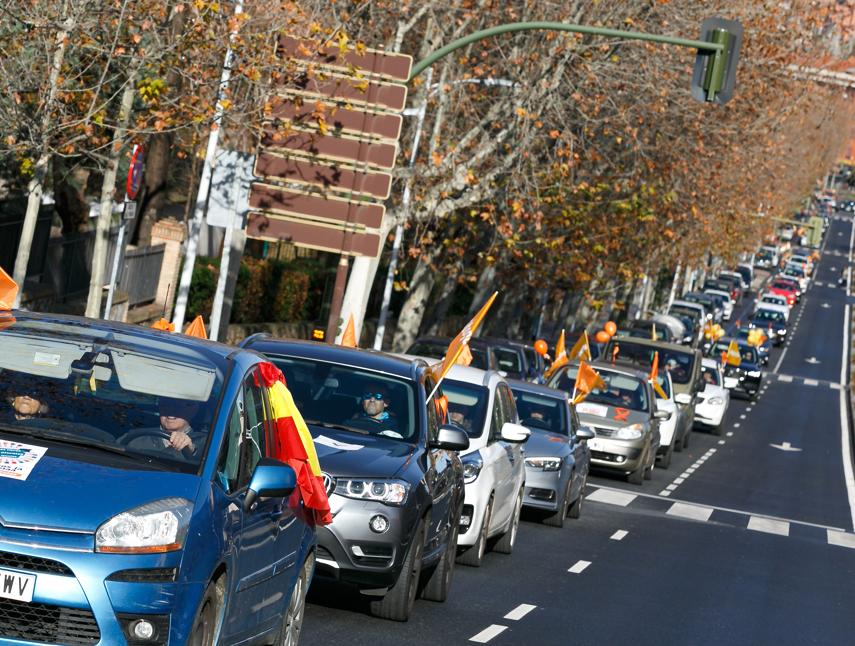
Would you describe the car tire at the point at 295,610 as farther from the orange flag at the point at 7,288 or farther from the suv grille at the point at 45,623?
the suv grille at the point at 45,623

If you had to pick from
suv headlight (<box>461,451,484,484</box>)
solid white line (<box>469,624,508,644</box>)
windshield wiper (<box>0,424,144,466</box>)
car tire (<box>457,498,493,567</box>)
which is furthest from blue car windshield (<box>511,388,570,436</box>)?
windshield wiper (<box>0,424,144,466</box>)

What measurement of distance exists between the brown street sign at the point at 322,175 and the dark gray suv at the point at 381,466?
1158 cm

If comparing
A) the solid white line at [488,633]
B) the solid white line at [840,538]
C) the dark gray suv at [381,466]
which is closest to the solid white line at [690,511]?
the solid white line at [840,538]

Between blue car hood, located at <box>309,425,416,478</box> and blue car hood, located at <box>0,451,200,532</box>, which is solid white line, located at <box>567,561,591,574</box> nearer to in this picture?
blue car hood, located at <box>309,425,416,478</box>

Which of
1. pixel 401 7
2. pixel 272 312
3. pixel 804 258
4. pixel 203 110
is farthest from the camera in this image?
pixel 804 258

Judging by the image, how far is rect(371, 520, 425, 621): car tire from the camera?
36.7ft

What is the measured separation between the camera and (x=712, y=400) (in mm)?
44531

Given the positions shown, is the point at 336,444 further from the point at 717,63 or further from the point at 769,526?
the point at 769,526

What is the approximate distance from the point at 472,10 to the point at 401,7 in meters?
2.50

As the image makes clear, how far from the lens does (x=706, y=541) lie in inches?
835

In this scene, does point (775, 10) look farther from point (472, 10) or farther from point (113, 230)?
point (113, 230)

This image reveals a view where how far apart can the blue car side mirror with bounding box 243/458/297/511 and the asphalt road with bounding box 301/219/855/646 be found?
294 centimetres

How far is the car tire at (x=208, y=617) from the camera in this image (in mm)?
7011

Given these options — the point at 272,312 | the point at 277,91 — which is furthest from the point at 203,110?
the point at 272,312
